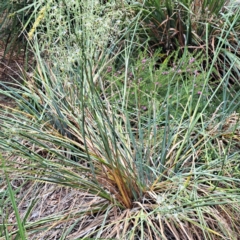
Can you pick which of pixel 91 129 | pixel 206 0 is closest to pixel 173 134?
pixel 91 129

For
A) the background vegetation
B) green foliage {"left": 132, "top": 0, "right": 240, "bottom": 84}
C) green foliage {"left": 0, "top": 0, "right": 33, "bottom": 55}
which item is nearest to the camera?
the background vegetation

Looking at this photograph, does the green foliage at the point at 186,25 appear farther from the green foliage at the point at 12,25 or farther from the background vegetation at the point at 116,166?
the green foliage at the point at 12,25

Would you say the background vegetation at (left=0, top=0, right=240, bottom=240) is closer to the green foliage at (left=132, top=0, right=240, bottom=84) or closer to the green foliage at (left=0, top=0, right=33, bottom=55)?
the green foliage at (left=132, top=0, right=240, bottom=84)

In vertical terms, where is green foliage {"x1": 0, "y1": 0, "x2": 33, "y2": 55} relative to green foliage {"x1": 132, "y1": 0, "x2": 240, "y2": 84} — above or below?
below

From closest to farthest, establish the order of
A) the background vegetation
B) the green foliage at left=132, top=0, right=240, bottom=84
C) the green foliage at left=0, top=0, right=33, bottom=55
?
1. the background vegetation
2. the green foliage at left=132, top=0, right=240, bottom=84
3. the green foliage at left=0, top=0, right=33, bottom=55

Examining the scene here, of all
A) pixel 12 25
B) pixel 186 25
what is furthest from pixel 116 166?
pixel 12 25

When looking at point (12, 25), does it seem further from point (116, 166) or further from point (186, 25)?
point (116, 166)

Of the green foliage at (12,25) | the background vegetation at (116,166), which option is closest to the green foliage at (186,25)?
the background vegetation at (116,166)

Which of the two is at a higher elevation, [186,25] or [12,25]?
[186,25]

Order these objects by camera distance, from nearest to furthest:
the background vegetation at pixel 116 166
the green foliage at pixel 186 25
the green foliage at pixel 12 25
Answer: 1. the background vegetation at pixel 116 166
2. the green foliage at pixel 186 25
3. the green foliage at pixel 12 25

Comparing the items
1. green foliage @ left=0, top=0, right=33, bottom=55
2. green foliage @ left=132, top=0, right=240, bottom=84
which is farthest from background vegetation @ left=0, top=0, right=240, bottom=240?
green foliage @ left=0, top=0, right=33, bottom=55

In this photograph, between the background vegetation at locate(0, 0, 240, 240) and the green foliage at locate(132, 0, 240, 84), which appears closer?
the background vegetation at locate(0, 0, 240, 240)

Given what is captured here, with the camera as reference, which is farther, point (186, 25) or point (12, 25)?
point (12, 25)

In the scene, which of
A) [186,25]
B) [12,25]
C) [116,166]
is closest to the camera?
[116,166]
